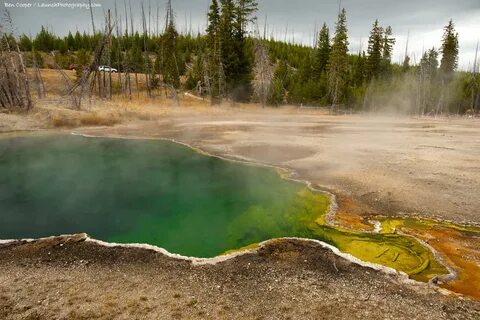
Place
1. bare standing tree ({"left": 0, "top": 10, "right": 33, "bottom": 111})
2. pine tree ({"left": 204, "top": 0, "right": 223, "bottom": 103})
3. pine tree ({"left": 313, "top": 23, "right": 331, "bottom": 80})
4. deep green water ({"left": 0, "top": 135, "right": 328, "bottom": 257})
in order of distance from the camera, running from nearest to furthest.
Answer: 1. deep green water ({"left": 0, "top": 135, "right": 328, "bottom": 257})
2. bare standing tree ({"left": 0, "top": 10, "right": 33, "bottom": 111})
3. pine tree ({"left": 204, "top": 0, "right": 223, "bottom": 103})
4. pine tree ({"left": 313, "top": 23, "right": 331, "bottom": 80})

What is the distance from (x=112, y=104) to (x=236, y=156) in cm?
2889

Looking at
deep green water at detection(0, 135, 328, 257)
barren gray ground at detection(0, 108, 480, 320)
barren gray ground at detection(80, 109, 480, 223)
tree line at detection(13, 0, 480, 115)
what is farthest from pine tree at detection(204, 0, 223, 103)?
barren gray ground at detection(0, 108, 480, 320)

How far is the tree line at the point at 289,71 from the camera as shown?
190 feet

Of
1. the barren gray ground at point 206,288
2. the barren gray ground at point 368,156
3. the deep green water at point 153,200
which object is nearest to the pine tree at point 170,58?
the barren gray ground at point 368,156

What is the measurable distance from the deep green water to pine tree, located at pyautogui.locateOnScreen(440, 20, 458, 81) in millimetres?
58630

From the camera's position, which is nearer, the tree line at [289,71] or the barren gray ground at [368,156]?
the barren gray ground at [368,156]

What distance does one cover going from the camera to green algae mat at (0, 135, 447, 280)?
12.4 m

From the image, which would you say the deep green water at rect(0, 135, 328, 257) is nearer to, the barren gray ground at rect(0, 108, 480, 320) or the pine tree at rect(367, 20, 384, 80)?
the barren gray ground at rect(0, 108, 480, 320)

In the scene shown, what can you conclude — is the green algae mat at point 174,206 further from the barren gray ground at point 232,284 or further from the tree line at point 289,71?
the tree line at point 289,71

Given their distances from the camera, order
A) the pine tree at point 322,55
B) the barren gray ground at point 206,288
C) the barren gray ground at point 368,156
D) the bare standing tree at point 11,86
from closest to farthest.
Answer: the barren gray ground at point 206,288
the barren gray ground at point 368,156
the bare standing tree at point 11,86
the pine tree at point 322,55

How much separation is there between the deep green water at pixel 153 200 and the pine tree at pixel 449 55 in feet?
192

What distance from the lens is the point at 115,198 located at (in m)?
17.5

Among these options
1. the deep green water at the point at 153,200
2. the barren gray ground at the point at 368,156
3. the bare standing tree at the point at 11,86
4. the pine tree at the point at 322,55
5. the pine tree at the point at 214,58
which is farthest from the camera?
the pine tree at the point at 322,55

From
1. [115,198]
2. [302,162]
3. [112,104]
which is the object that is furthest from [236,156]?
[112,104]
